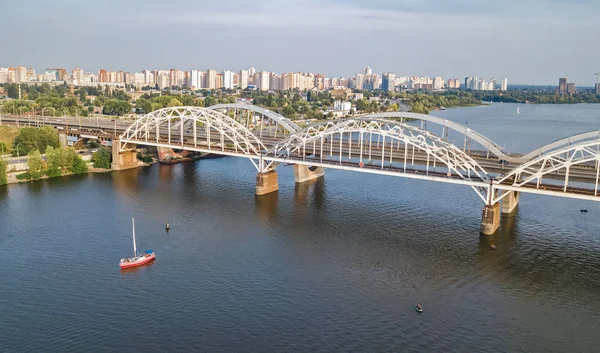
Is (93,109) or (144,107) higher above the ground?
(144,107)

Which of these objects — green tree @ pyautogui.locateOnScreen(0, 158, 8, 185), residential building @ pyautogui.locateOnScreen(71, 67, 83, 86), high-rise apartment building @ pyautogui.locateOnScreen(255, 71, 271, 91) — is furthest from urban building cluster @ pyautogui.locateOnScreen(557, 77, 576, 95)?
green tree @ pyautogui.locateOnScreen(0, 158, 8, 185)

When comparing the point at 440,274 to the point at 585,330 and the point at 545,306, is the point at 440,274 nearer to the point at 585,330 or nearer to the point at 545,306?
the point at 545,306

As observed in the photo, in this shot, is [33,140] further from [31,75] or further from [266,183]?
[31,75]

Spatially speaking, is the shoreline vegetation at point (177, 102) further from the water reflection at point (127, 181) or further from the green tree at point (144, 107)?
the water reflection at point (127, 181)

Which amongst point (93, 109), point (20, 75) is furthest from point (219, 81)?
point (93, 109)

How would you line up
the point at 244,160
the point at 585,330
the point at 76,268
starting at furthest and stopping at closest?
the point at 244,160
the point at 76,268
the point at 585,330

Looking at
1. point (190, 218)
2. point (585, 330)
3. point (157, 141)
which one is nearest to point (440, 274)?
point (585, 330)
